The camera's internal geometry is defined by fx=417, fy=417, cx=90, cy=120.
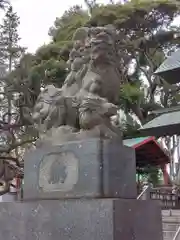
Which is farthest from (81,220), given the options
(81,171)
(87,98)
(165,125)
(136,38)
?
(136,38)

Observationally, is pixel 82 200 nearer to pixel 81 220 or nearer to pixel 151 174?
pixel 81 220

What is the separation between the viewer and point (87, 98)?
5.14 meters

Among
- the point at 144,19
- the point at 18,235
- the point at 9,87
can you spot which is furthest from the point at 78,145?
the point at 144,19

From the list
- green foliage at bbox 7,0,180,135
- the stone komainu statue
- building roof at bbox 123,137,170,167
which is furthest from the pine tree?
the stone komainu statue

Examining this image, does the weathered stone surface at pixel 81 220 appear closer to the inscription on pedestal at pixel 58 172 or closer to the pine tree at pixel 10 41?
the inscription on pedestal at pixel 58 172

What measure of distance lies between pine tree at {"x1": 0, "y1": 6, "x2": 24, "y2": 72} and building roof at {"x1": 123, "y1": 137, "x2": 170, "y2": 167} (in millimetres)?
6826

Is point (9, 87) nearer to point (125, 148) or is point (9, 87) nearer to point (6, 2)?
point (6, 2)

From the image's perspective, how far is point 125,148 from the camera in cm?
499

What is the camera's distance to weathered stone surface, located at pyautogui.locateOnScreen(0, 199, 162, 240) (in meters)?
4.42

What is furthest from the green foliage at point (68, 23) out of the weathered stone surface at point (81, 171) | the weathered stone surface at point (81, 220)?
the weathered stone surface at point (81, 220)

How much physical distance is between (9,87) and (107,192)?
13.8m

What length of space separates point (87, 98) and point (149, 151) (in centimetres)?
1606

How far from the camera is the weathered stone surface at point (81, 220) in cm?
442

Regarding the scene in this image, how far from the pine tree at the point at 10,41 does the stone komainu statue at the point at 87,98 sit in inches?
538
